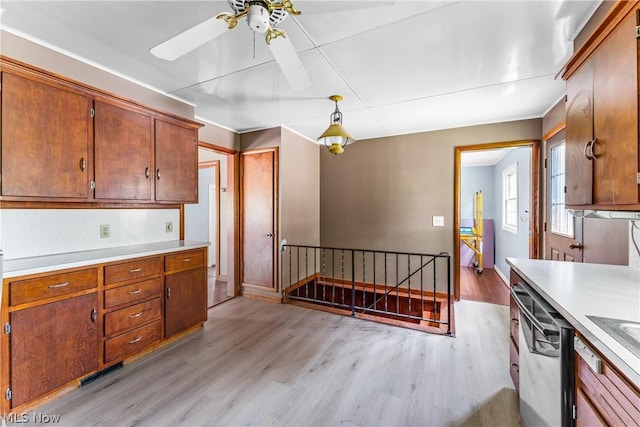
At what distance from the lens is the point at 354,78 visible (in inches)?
92.9

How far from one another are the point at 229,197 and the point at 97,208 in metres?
1.84

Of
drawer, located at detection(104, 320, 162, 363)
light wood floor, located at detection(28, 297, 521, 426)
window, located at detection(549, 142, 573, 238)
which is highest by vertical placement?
window, located at detection(549, 142, 573, 238)

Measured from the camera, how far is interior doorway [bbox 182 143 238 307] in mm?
4020

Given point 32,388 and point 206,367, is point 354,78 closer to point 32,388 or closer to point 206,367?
point 206,367

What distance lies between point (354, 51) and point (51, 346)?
2845 mm

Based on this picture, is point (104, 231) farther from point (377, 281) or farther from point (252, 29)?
point (377, 281)

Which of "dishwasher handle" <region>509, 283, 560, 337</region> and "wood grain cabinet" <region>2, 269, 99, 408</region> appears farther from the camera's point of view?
"wood grain cabinet" <region>2, 269, 99, 408</region>

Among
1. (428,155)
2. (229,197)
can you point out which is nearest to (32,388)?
(229,197)

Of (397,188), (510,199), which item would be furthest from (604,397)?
(510,199)

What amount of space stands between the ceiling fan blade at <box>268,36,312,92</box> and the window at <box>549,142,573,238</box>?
9.02 feet

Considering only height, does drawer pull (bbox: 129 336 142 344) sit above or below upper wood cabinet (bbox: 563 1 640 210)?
below

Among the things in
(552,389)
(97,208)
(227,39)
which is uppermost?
(227,39)

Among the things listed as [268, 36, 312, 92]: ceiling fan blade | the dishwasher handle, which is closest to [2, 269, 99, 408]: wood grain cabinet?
[268, 36, 312, 92]: ceiling fan blade

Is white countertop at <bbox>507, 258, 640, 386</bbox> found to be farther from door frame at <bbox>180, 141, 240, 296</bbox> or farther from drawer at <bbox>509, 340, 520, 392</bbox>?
door frame at <bbox>180, 141, 240, 296</bbox>
